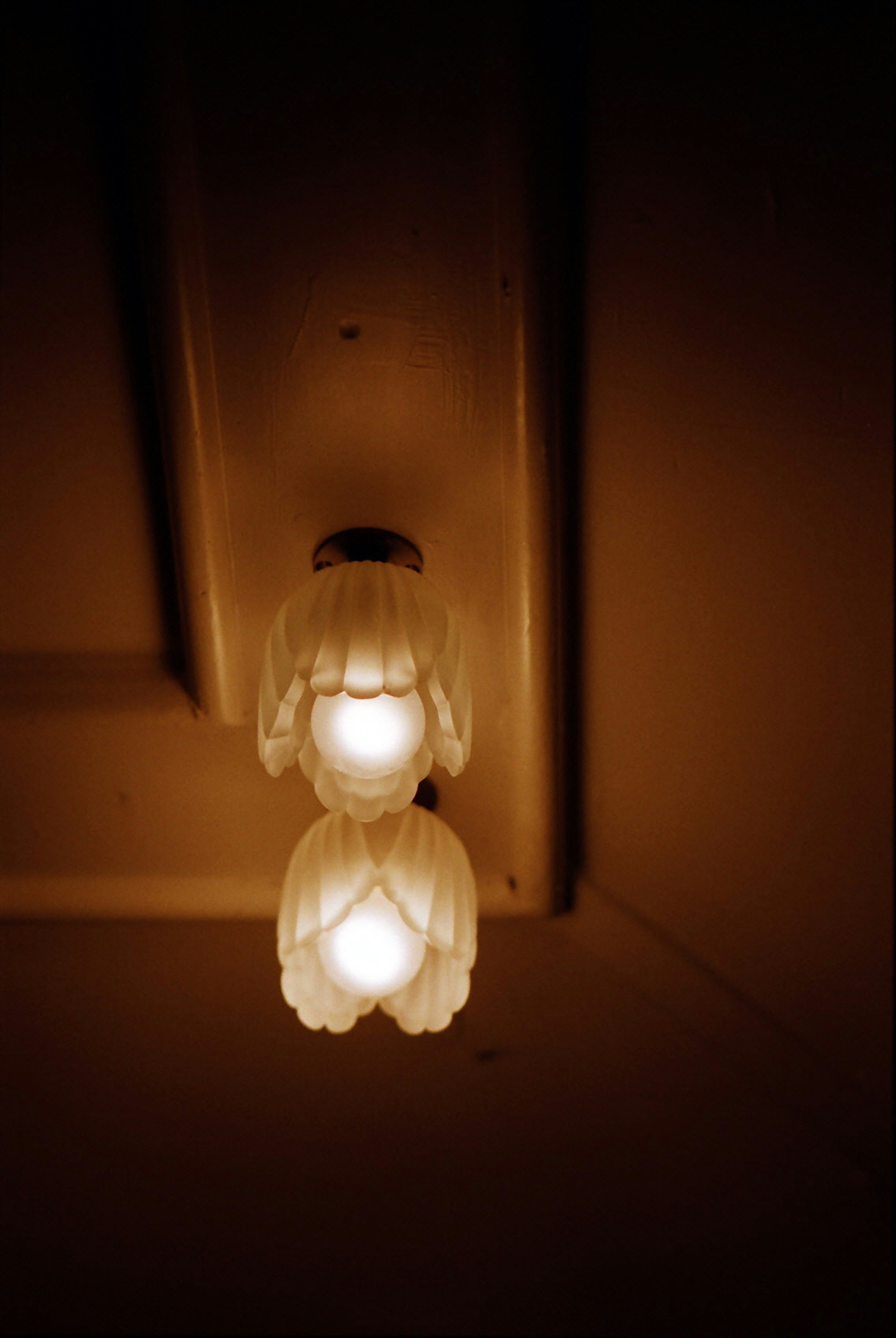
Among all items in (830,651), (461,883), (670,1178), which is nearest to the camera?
(830,651)

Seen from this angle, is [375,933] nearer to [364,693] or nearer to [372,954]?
[372,954]

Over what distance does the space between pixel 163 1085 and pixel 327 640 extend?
0.46m

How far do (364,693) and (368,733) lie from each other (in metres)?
0.03

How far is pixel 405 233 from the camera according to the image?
2.02ft

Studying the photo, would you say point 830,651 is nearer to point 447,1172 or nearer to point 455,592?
point 455,592

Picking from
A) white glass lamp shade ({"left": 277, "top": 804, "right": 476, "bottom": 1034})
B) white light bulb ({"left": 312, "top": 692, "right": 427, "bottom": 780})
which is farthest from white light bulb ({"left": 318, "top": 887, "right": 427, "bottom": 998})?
white light bulb ({"left": 312, "top": 692, "right": 427, "bottom": 780})

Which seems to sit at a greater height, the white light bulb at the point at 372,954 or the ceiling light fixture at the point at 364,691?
the ceiling light fixture at the point at 364,691

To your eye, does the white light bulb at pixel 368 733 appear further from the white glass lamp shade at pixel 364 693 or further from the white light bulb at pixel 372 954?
the white light bulb at pixel 372 954

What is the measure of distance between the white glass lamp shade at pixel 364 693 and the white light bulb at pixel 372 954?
8cm

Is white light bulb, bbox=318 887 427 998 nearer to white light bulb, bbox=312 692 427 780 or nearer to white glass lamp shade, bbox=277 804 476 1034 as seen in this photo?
white glass lamp shade, bbox=277 804 476 1034

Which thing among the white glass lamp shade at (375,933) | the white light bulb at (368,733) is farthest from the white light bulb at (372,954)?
the white light bulb at (368,733)

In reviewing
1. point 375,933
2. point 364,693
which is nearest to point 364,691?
point 364,693

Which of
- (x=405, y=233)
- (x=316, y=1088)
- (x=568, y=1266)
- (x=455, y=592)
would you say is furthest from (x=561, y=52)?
(x=568, y=1266)

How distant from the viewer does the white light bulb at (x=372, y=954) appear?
2.02ft
